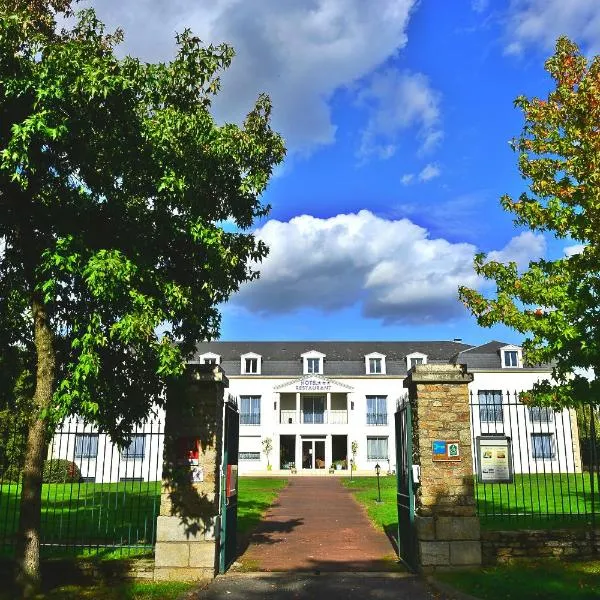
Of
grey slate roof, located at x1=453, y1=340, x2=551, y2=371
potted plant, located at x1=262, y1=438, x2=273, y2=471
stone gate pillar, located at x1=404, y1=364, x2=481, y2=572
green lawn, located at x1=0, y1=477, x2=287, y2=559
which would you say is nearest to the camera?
stone gate pillar, located at x1=404, y1=364, x2=481, y2=572

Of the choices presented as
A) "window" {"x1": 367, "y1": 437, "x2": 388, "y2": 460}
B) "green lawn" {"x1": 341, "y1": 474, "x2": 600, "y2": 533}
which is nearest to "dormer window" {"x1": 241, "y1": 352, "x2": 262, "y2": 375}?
"window" {"x1": 367, "y1": 437, "x2": 388, "y2": 460}

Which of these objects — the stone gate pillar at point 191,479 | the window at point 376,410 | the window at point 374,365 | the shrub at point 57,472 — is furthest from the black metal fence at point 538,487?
the window at point 374,365

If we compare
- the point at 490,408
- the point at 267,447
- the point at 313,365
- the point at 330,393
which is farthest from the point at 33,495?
the point at 313,365

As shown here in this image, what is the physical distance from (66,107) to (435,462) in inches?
281

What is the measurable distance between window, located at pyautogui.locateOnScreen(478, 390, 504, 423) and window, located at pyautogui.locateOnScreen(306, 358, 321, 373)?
1271 cm

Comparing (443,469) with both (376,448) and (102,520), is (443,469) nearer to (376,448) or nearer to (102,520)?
(102,520)

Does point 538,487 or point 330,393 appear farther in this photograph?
point 330,393

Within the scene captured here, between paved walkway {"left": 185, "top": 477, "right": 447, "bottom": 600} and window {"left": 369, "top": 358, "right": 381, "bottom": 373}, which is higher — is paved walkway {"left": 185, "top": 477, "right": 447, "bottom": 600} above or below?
below

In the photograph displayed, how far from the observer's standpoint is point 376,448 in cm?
4344

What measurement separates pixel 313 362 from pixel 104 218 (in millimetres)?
38917

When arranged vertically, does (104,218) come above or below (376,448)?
above

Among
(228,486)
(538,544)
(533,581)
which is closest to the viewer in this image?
(533,581)

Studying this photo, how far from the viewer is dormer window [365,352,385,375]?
4619 centimetres

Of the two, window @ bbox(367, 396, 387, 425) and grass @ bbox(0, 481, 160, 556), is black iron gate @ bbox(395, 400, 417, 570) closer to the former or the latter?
grass @ bbox(0, 481, 160, 556)
